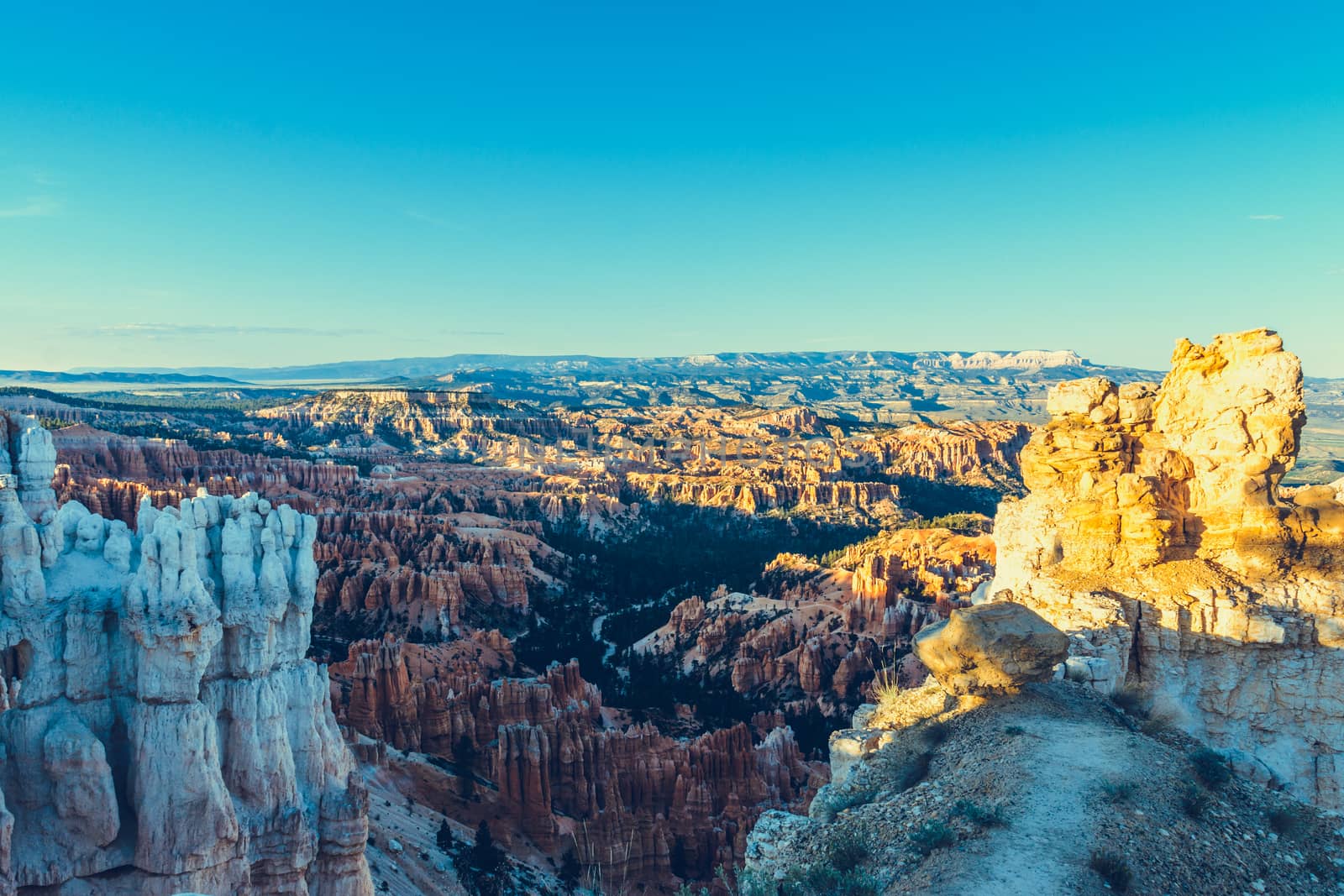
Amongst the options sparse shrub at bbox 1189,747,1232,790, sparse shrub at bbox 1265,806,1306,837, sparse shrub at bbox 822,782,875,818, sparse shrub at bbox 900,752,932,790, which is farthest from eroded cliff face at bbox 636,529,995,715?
sparse shrub at bbox 1265,806,1306,837

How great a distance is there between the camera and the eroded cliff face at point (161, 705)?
407 inches

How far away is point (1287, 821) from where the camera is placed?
10570 millimetres

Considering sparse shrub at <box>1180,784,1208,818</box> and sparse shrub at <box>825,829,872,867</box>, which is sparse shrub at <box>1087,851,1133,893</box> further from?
sparse shrub at <box>825,829,872,867</box>

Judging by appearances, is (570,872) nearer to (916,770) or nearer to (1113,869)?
(916,770)

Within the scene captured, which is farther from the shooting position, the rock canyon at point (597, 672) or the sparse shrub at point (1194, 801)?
the rock canyon at point (597, 672)

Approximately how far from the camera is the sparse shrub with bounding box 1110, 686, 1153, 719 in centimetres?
1446

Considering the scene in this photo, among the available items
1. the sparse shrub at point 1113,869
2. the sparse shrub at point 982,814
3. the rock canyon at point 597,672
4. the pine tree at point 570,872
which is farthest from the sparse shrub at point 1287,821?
the pine tree at point 570,872

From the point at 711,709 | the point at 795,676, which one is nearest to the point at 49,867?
the point at 711,709

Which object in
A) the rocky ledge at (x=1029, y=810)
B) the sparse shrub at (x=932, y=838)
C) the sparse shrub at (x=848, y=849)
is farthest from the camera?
the sparse shrub at (x=848, y=849)

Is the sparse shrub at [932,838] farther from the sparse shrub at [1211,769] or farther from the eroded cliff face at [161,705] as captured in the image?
the eroded cliff face at [161,705]

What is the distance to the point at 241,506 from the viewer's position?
41.4ft

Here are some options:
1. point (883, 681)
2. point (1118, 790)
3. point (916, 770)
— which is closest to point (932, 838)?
point (1118, 790)

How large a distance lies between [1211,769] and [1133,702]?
3.16 metres

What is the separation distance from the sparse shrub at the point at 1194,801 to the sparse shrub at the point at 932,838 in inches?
116
